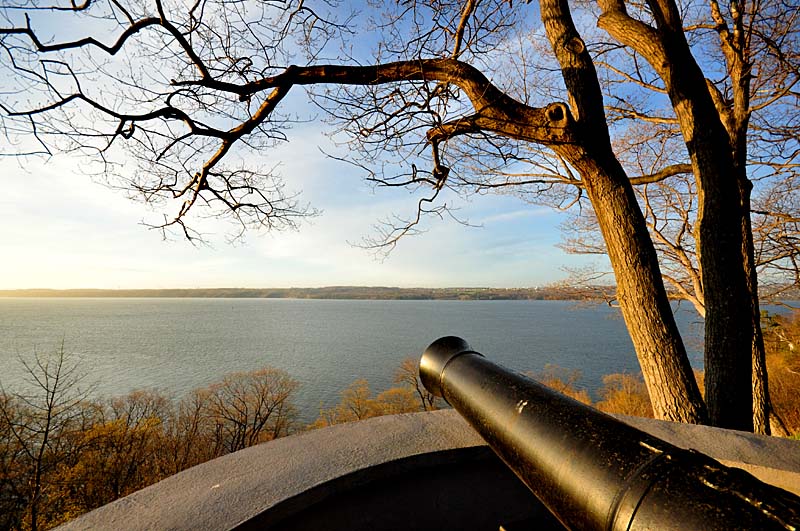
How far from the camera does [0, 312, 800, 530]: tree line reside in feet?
48.4

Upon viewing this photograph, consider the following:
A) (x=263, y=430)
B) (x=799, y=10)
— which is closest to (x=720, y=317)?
(x=799, y=10)

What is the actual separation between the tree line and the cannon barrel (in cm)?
1277

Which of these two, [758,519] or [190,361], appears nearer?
[758,519]

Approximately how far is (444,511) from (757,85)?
6917mm

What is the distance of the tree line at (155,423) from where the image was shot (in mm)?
14766

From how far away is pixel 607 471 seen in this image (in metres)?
0.95

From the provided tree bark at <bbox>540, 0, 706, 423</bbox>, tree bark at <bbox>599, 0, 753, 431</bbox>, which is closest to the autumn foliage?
tree bark at <bbox>540, 0, 706, 423</bbox>

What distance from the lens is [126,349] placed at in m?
41.2

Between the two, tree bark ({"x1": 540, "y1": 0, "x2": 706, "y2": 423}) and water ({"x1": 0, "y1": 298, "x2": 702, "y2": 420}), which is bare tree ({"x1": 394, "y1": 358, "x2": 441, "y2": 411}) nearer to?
water ({"x1": 0, "y1": 298, "x2": 702, "y2": 420})

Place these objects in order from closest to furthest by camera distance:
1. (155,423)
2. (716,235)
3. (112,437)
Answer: (716,235)
(112,437)
(155,423)

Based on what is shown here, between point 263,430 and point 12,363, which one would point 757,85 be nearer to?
point 263,430

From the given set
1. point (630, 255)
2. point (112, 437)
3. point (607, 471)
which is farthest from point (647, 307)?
point (112, 437)

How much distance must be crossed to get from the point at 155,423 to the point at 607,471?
76.5 feet

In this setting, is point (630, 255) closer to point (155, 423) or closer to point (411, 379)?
point (411, 379)
